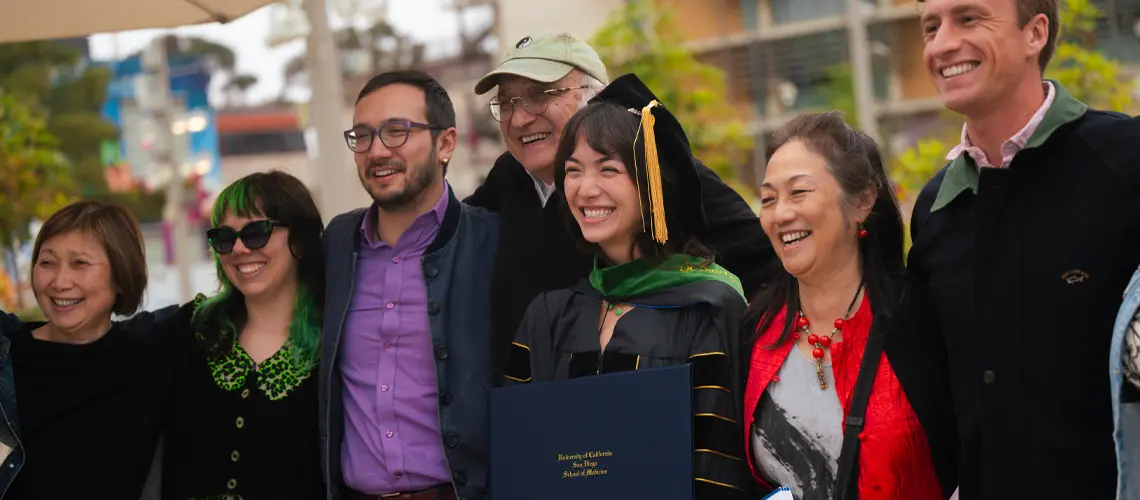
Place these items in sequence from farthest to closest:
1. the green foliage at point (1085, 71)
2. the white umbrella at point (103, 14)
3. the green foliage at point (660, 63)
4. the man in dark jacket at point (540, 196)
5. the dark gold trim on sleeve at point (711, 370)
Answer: the green foliage at point (660, 63)
the green foliage at point (1085, 71)
the white umbrella at point (103, 14)
the man in dark jacket at point (540, 196)
the dark gold trim on sleeve at point (711, 370)

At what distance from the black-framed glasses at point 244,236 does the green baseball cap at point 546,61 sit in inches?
35.9

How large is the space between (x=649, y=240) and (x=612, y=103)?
1.45ft

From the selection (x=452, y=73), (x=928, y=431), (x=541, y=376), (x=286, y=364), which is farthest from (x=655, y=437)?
(x=452, y=73)

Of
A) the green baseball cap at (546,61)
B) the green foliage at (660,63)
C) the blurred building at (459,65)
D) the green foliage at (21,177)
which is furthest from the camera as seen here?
the blurred building at (459,65)

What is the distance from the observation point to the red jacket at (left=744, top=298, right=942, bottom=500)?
313cm

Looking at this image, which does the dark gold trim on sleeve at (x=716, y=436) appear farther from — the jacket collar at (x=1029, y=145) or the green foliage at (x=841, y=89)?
the green foliage at (x=841, y=89)

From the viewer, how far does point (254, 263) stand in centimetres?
428

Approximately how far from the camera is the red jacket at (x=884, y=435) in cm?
313

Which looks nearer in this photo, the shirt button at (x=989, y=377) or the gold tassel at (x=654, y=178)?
the shirt button at (x=989, y=377)

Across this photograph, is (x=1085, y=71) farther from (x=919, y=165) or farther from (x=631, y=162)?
(x=631, y=162)

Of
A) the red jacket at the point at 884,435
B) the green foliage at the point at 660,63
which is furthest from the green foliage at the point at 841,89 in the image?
the red jacket at the point at 884,435

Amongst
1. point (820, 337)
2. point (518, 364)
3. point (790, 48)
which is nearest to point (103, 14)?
point (518, 364)

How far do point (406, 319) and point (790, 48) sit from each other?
80.2ft

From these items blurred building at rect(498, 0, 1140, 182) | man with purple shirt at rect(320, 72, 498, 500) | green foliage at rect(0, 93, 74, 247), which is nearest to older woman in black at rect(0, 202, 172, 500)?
man with purple shirt at rect(320, 72, 498, 500)
